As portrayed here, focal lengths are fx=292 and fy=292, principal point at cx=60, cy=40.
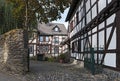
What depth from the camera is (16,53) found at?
16797 millimetres

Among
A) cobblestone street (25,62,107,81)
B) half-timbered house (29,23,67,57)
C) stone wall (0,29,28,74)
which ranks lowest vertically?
cobblestone street (25,62,107,81)

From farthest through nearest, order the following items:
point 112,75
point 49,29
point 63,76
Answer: point 49,29, point 63,76, point 112,75

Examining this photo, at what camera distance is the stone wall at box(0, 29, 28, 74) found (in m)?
16.6

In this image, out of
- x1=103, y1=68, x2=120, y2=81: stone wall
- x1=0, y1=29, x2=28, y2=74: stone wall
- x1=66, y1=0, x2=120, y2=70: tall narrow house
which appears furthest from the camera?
x1=0, y1=29, x2=28, y2=74: stone wall

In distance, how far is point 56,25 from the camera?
61.3 metres

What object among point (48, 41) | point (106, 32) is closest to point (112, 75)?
point (106, 32)

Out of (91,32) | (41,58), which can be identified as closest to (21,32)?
(91,32)

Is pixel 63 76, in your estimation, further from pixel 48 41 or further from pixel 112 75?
pixel 48 41

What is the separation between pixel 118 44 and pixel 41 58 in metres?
28.5

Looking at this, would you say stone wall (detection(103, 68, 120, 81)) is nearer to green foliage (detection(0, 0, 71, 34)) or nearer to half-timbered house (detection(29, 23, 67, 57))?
green foliage (detection(0, 0, 71, 34))

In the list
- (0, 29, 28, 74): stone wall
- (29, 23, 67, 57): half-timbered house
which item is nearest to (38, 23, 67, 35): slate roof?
(29, 23, 67, 57): half-timbered house

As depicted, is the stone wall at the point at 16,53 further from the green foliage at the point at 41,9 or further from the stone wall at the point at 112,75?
the green foliage at the point at 41,9

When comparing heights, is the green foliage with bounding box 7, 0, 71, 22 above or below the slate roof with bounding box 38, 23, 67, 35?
below

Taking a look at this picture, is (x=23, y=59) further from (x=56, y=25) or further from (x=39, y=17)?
(x=56, y=25)
